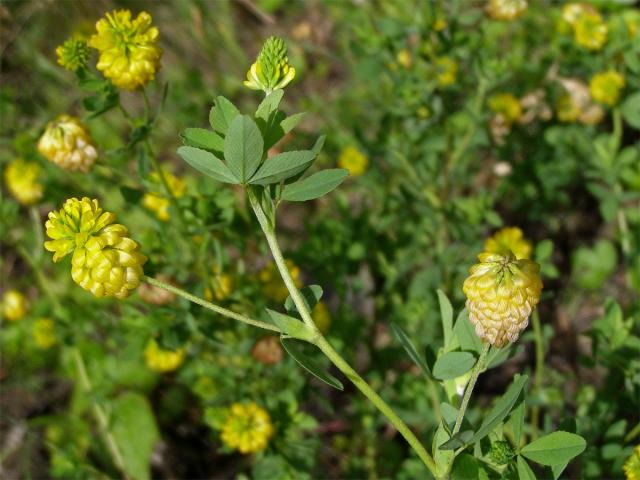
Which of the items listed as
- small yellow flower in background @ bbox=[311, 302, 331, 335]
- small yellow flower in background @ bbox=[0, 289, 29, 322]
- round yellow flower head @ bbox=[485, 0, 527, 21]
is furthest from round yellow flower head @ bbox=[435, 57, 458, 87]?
small yellow flower in background @ bbox=[0, 289, 29, 322]

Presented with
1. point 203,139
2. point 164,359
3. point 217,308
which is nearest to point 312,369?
point 217,308

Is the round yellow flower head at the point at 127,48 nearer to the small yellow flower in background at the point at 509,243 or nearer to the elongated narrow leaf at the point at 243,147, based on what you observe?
the elongated narrow leaf at the point at 243,147

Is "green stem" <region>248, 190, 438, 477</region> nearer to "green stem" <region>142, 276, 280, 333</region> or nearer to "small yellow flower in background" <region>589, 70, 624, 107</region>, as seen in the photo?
"green stem" <region>142, 276, 280, 333</region>

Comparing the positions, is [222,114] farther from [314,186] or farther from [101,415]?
[101,415]

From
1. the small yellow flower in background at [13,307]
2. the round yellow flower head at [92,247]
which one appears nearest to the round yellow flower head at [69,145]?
the round yellow flower head at [92,247]

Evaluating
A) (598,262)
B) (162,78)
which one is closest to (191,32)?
(162,78)

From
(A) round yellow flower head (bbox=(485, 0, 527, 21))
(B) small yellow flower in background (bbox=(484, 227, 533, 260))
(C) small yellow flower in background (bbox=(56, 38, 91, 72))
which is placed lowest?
(B) small yellow flower in background (bbox=(484, 227, 533, 260))

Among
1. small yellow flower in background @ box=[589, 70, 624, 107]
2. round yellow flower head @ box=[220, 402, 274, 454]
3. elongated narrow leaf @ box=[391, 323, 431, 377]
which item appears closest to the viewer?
elongated narrow leaf @ box=[391, 323, 431, 377]
